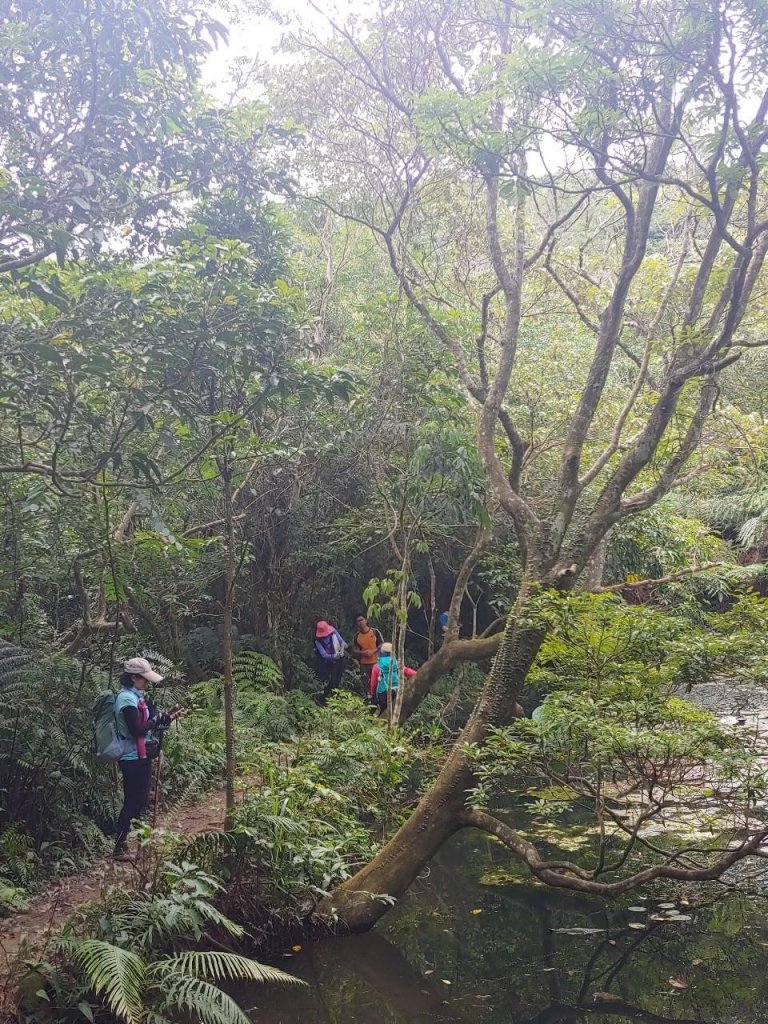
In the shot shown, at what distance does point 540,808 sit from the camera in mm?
5711

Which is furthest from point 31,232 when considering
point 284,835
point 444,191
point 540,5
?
point 444,191

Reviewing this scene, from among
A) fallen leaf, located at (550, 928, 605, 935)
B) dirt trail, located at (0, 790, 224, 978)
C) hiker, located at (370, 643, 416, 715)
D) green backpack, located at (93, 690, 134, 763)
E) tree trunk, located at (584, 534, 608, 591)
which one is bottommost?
fallen leaf, located at (550, 928, 605, 935)

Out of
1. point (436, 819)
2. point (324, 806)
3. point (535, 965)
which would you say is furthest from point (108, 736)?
point (535, 965)

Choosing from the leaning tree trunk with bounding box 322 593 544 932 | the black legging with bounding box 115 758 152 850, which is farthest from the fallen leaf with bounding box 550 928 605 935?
the black legging with bounding box 115 758 152 850

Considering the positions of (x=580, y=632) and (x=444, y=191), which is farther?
(x=444, y=191)

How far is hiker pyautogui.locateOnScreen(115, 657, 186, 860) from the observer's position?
6.04m

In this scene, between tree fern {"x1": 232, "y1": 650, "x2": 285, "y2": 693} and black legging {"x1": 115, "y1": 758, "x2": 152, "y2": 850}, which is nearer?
black legging {"x1": 115, "y1": 758, "x2": 152, "y2": 850}

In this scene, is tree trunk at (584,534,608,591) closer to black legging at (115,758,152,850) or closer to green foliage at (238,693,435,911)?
green foliage at (238,693,435,911)

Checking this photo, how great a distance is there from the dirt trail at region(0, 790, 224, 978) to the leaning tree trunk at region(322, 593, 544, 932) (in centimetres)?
127

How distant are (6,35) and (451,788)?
583 centimetres

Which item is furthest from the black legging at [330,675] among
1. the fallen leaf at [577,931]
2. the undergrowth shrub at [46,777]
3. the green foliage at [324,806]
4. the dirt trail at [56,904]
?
the fallen leaf at [577,931]

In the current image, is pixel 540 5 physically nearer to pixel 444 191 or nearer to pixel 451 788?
pixel 444 191

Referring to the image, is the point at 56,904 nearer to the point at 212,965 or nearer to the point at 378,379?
the point at 212,965

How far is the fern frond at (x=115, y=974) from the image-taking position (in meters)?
4.07
